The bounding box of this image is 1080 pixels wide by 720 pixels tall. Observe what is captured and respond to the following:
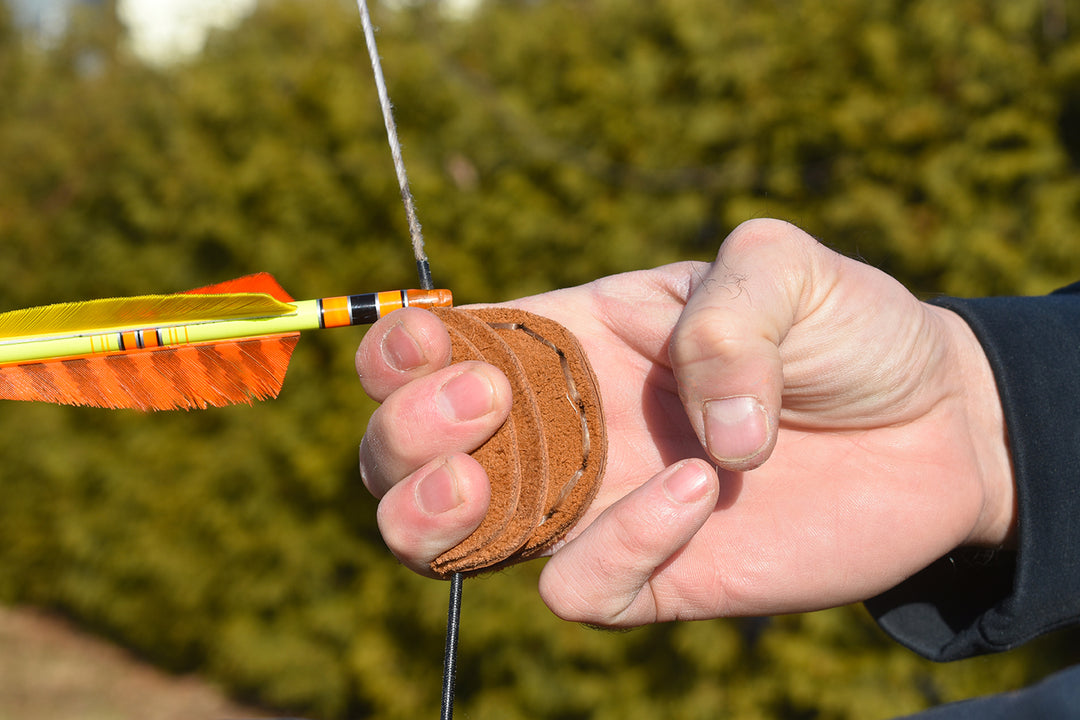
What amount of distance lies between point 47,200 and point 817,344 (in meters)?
5.07

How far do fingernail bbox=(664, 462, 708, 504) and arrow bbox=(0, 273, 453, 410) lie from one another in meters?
0.48

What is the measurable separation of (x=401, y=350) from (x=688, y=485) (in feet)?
1.59

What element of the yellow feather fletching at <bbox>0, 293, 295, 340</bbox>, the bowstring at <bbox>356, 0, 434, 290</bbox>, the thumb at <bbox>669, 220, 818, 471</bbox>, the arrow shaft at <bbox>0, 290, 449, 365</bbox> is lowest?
the thumb at <bbox>669, 220, 818, 471</bbox>

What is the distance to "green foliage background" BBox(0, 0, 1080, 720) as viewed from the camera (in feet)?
8.84

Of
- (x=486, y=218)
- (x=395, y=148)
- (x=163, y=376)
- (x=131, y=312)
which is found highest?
(x=486, y=218)

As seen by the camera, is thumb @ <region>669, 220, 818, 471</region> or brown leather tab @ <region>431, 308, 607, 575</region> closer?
thumb @ <region>669, 220, 818, 471</region>

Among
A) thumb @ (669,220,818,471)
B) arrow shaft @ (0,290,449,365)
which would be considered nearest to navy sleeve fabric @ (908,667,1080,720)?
thumb @ (669,220,818,471)

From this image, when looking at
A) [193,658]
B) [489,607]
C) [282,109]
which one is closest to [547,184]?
[282,109]

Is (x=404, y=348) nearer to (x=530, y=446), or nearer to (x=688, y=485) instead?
(x=530, y=446)

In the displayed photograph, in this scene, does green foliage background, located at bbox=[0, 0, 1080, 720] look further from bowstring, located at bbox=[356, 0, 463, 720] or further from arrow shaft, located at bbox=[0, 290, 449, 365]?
arrow shaft, located at bbox=[0, 290, 449, 365]

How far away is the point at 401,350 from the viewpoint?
1279mm

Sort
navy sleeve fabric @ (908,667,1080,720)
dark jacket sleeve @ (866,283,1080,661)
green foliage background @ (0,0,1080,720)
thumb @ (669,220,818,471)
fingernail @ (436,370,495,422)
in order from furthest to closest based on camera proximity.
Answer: green foliage background @ (0,0,1080,720) < dark jacket sleeve @ (866,283,1080,661) < fingernail @ (436,370,495,422) < thumb @ (669,220,818,471) < navy sleeve fabric @ (908,667,1080,720)

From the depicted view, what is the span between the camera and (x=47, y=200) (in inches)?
196

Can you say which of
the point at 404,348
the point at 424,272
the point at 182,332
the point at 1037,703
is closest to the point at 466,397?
the point at 404,348
